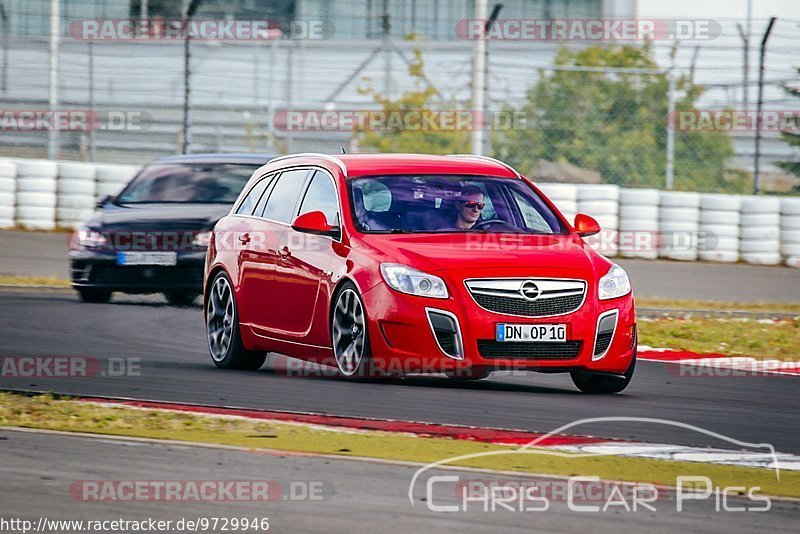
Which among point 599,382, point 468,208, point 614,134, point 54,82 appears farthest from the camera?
point 614,134

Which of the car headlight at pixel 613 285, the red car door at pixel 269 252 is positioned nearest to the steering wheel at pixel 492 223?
the car headlight at pixel 613 285

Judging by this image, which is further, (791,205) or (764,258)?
(764,258)

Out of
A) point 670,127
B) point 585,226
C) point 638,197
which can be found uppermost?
point 670,127

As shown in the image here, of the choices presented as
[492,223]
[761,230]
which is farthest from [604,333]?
[761,230]

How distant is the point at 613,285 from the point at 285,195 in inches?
103

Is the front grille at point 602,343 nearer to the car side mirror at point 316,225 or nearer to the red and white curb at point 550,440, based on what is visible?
the red and white curb at point 550,440

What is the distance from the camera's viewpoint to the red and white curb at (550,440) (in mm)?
7500

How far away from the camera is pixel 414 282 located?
370 inches

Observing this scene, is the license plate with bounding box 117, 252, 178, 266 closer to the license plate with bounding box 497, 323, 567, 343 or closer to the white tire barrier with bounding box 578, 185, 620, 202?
the license plate with bounding box 497, 323, 567, 343

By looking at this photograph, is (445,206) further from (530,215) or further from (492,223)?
(530,215)

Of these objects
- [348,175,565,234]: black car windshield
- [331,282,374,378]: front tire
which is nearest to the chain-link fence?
[348,175,565,234]: black car windshield

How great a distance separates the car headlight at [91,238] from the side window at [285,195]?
4693mm

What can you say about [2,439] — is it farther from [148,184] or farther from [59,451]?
[148,184]

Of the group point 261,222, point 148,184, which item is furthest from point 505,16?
point 261,222
